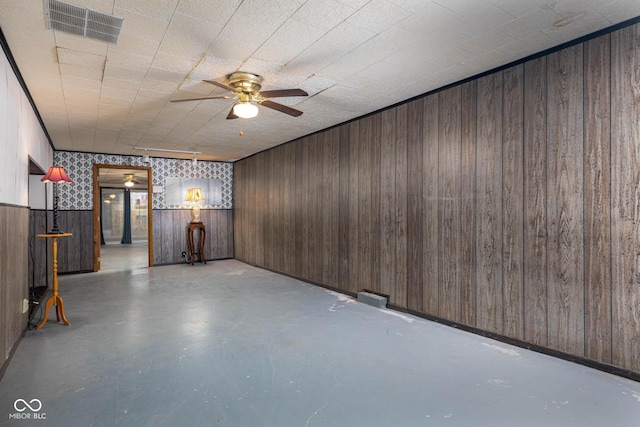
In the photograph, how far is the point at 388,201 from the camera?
4.59m

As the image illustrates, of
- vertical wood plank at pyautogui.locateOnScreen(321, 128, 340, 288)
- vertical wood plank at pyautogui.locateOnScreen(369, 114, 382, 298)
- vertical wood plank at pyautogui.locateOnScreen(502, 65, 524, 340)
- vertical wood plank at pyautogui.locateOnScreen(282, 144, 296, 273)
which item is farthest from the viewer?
vertical wood plank at pyautogui.locateOnScreen(282, 144, 296, 273)

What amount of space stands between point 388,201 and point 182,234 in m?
5.91

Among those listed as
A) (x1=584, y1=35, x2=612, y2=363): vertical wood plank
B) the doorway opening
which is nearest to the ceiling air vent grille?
(x1=584, y1=35, x2=612, y2=363): vertical wood plank

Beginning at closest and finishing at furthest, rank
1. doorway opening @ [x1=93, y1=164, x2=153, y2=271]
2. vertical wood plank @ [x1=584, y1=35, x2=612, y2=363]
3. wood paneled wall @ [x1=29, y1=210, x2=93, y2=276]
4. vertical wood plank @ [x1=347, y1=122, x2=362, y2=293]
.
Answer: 1. vertical wood plank @ [x1=584, y1=35, x2=612, y2=363]
2. vertical wood plank @ [x1=347, y1=122, x2=362, y2=293]
3. wood paneled wall @ [x1=29, y1=210, x2=93, y2=276]
4. doorway opening @ [x1=93, y1=164, x2=153, y2=271]

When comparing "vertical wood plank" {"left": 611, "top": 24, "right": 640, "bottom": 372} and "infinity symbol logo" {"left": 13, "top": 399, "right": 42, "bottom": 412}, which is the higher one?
"vertical wood plank" {"left": 611, "top": 24, "right": 640, "bottom": 372}

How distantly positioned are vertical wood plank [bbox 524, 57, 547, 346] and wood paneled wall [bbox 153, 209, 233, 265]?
24.2ft

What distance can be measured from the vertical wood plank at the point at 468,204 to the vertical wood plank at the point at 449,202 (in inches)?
1.9

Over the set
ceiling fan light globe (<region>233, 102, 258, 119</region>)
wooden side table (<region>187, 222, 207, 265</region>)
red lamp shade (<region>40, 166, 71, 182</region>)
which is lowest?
wooden side table (<region>187, 222, 207, 265</region>)

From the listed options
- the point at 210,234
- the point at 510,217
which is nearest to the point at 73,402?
the point at 510,217

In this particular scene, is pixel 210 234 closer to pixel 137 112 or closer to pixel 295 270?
pixel 295 270

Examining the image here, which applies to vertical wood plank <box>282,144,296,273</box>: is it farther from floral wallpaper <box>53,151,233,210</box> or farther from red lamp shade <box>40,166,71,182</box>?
red lamp shade <box>40,166,71,182</box>

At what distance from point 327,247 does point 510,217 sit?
2994 millimetres

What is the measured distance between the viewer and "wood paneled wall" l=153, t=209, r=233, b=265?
27.2 feet

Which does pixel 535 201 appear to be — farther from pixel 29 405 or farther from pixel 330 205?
pixel 29 405
